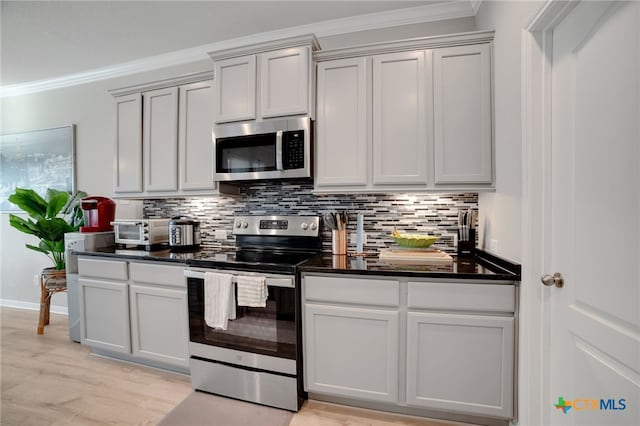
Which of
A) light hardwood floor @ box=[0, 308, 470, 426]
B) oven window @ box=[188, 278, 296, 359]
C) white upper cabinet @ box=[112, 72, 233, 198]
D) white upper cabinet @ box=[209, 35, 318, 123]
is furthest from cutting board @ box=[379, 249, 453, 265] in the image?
white upper cabinet @ box=[112, 72, 233, 198]

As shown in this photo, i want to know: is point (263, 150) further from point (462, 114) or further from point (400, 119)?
point (462, 114)

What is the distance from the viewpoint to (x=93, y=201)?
2809 millimetres

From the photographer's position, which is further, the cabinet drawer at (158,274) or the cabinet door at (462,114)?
the cabinet drawer at (158,274)

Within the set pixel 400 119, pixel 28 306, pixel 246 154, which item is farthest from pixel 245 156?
pixel 28 306

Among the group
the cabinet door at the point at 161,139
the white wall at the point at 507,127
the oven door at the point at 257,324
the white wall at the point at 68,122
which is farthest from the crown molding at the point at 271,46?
the oven door at the point at 257,324

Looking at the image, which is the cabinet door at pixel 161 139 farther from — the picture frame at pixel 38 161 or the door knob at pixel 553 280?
the door knob at pixel 553 280

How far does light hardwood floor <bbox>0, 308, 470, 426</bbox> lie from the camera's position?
69.6 inches

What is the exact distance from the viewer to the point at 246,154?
2.27m

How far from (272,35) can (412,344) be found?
2.74 m

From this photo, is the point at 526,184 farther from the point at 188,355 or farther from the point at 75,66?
the point at 75,66

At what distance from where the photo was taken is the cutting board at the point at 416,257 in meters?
1.87

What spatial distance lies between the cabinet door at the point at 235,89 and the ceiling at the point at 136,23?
17.5 inches

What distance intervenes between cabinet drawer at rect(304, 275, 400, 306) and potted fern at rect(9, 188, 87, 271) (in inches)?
114

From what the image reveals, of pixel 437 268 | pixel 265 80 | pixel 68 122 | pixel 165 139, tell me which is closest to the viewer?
pixel 437 268
